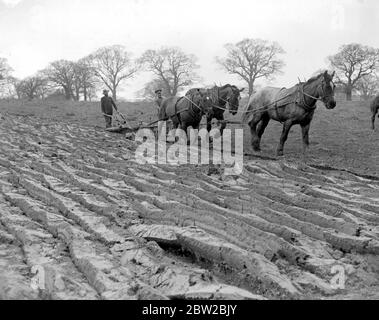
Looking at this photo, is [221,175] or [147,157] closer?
[221,175]

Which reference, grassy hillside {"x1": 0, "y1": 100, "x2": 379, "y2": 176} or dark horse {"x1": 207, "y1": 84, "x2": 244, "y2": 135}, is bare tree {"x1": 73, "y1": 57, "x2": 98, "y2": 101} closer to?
grassy hillside {"x1": 0, "y1": 100, "x2": 379, "y2": 176}

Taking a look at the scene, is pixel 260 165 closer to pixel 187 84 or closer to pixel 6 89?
pixel 187 84

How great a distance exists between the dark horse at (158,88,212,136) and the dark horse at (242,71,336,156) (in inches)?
48.7

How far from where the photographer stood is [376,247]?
4.14 metres

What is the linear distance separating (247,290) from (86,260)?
1.39 m

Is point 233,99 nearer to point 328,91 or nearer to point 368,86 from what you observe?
point 328,91

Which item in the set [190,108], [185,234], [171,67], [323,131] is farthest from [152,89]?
[185,234]

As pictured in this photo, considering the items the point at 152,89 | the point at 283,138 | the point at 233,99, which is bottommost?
the point at 283,138

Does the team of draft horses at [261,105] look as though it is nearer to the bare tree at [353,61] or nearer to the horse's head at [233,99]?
the horse's head at [233,99]

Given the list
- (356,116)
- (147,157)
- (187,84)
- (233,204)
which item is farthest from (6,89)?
(233,204)

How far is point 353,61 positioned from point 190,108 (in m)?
29.6

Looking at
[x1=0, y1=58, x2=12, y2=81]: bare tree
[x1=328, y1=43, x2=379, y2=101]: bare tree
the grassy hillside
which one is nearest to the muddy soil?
the grassy hillside

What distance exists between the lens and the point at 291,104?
10602 mm

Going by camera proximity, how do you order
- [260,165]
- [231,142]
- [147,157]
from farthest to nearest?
[231,142], [147,157], [260,165]
